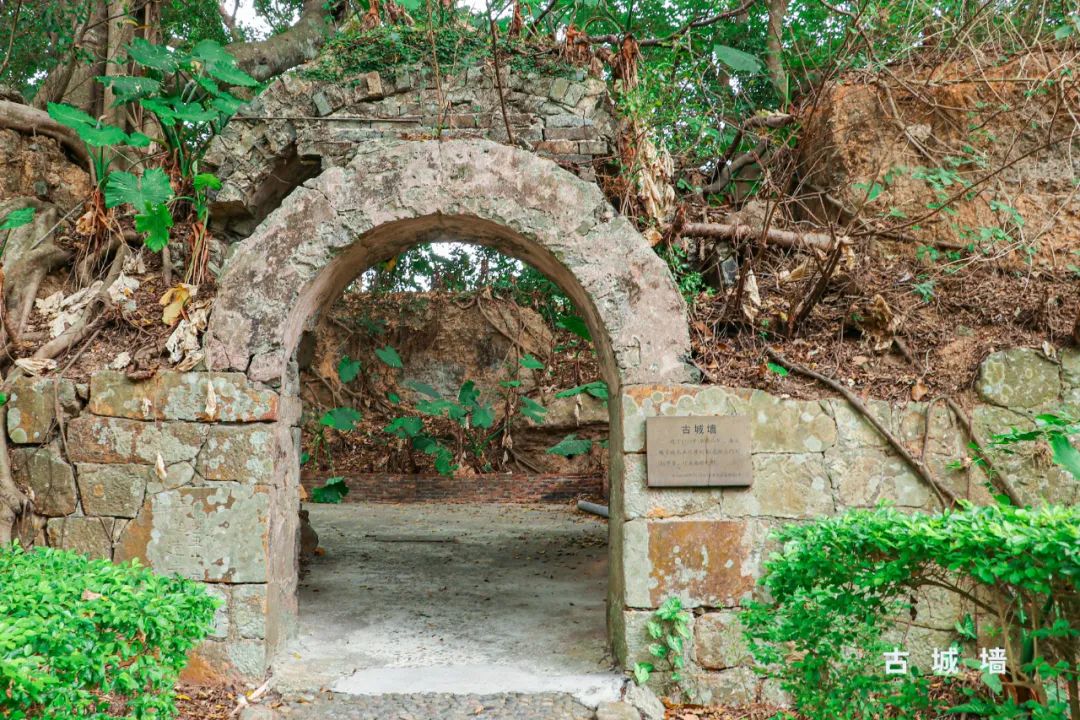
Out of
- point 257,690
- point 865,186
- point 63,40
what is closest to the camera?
point 257,690

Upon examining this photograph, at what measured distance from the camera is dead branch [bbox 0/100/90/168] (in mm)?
5762

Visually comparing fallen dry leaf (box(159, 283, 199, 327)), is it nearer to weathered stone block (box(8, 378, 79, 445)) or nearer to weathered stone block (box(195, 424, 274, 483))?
weathered stone block (box(8, 378, 79, 445))

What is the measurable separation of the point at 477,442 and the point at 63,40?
7411 mm

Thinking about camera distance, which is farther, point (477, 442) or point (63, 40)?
point (477, 442)

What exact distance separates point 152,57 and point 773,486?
15.1 ft

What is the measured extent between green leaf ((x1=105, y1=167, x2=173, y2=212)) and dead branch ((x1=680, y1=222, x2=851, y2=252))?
3.29 metres

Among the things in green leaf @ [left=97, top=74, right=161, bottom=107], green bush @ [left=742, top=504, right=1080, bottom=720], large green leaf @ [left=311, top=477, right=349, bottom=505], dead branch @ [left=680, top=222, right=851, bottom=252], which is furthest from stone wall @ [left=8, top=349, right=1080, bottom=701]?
large green leaf @ [left=311, top=477, right=349, bottom=505]

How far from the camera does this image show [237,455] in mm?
4402

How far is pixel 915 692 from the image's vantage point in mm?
3059

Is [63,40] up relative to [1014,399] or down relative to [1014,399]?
up

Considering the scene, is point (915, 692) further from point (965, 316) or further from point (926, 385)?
point (965, 316)

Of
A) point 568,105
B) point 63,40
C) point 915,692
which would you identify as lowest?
point 915,692

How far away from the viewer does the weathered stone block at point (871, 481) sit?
14.8ft

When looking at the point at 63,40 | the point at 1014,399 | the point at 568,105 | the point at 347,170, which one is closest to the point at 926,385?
the point at 1014,399
